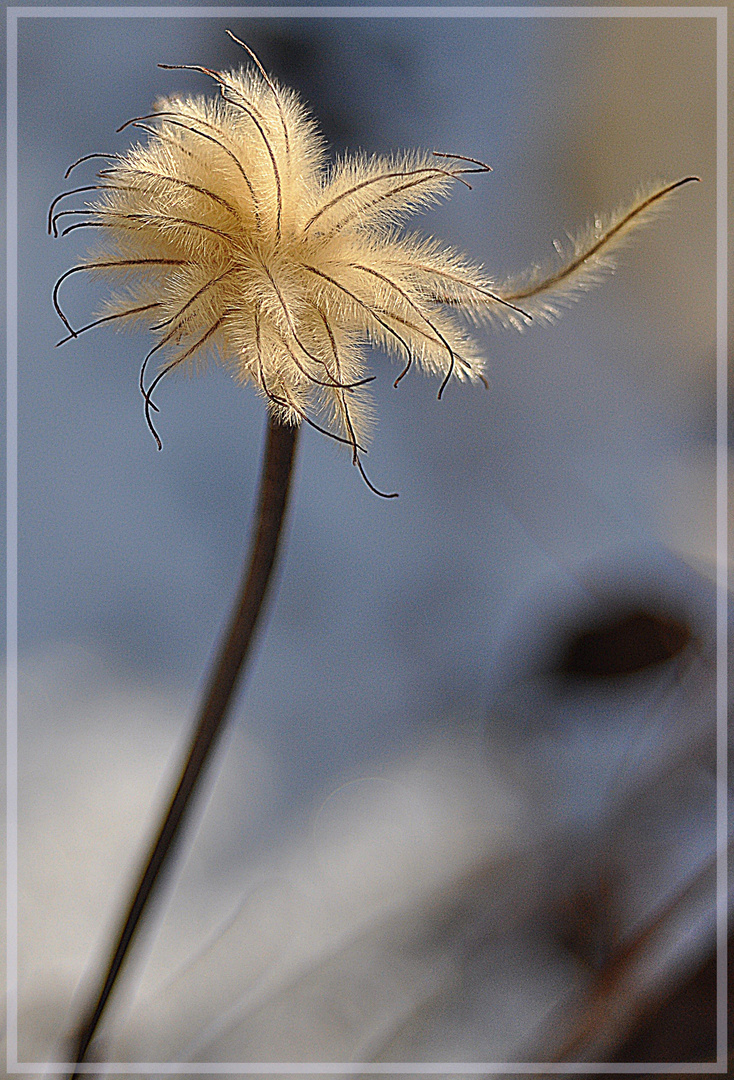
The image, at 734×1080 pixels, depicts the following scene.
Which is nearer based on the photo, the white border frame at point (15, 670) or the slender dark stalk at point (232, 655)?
the slender dark stalk at point (232, 655)

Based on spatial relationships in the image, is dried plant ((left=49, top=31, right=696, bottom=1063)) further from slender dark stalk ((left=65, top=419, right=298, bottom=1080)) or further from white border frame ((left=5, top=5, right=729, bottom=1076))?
white border frame ((left=5, top=5, right=729, bottom=1076))

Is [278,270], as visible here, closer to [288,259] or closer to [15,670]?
[288,259]

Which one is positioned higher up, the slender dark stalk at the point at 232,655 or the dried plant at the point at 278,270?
the dried plant at the point at 278,270

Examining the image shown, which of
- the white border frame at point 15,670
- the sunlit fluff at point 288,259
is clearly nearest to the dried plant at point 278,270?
the sunlit fluff at point 288,259

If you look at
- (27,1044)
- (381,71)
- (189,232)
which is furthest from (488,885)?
(381,71)

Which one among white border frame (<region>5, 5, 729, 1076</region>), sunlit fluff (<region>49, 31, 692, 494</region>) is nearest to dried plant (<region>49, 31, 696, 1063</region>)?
sunlit fluff (<region>49, 31, 692, 494</region>)

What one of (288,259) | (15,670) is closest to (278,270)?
(288,259)

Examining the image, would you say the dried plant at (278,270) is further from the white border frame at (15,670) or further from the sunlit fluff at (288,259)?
the white border frame at (15,670)
